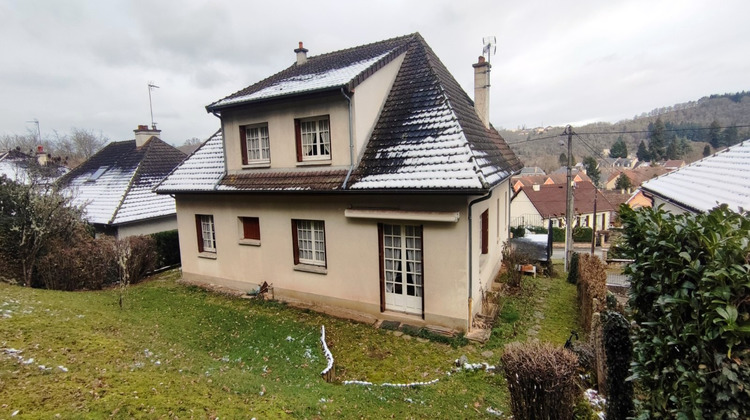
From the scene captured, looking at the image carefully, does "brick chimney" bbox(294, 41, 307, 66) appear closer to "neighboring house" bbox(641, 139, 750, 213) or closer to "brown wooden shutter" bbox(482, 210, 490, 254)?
"brown wooden shutter" bbox(482, 210, 490, 254)

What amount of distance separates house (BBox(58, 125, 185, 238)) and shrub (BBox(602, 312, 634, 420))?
16.4 m

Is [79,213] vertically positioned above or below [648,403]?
above

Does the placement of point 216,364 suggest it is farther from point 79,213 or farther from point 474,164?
point 79,213

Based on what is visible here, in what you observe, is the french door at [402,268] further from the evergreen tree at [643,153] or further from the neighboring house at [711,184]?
the evergreen tree at [643,153]

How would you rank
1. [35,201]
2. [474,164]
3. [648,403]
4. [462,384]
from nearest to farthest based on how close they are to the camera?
[648,403] → [462,384] → [474,164] → [35,201]

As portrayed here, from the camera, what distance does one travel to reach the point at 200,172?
1324 cm

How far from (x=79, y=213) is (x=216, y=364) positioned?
35.5 feet

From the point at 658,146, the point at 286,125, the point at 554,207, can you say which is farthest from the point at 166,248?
the point at 658,146

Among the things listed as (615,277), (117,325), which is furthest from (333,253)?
(615,277)

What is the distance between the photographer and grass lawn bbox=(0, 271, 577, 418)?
4777mm

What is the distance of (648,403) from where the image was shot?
3.69 m

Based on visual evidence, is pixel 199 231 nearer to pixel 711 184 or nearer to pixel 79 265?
pixel 79 265

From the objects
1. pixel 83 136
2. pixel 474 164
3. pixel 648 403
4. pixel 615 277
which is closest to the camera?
pixel 648 403

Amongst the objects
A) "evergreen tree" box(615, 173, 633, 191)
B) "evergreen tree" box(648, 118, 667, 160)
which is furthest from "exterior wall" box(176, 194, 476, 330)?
"evergreen tree" box(648, 118, 667, 160)
